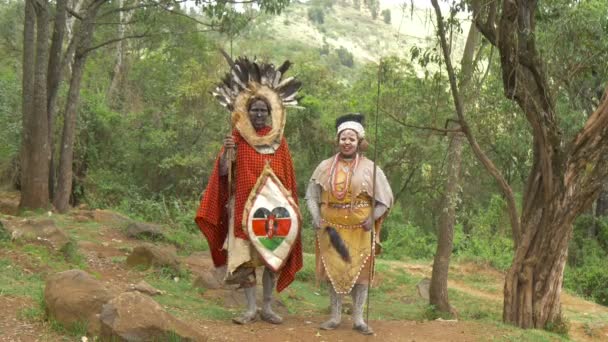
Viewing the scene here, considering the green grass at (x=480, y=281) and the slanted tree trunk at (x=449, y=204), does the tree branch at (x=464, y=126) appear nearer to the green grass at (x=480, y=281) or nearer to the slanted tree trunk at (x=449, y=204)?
the slanted tree trunk at (x=449, y=204)

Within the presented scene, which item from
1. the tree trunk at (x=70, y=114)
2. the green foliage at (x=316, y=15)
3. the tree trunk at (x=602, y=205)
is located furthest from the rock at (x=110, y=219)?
the green foliage at (x=316, y=15)

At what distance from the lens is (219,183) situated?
20.1 ft

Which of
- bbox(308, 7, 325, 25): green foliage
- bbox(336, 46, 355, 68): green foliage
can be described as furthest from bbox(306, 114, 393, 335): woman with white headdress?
bbox(308, 7, 325, 25): green foliage

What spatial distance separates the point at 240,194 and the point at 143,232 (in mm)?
6010

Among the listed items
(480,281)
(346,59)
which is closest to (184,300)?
(480,281)

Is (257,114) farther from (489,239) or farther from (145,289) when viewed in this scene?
(489,239)

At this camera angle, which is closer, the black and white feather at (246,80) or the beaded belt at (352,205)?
the beaded belt at (352,205)

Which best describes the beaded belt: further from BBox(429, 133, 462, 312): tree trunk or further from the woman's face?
BBox(429, 133, 462, 312): tree trunk

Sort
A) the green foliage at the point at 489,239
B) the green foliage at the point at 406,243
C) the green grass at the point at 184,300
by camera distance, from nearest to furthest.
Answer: the green grass at the point at 184,300
the green foliage at the point at 489,239
the green foliage at the point at 406,243

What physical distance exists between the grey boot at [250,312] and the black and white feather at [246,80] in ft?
5.38

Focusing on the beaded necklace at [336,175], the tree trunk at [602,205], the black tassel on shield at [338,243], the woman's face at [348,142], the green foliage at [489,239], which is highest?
the woman's face at [348,142]

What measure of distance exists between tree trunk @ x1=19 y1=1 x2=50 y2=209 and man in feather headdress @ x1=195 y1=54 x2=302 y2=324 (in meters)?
6.25

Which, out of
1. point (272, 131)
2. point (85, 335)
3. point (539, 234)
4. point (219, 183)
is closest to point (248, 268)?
point (219, 183)

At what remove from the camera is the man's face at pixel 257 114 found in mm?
6074
